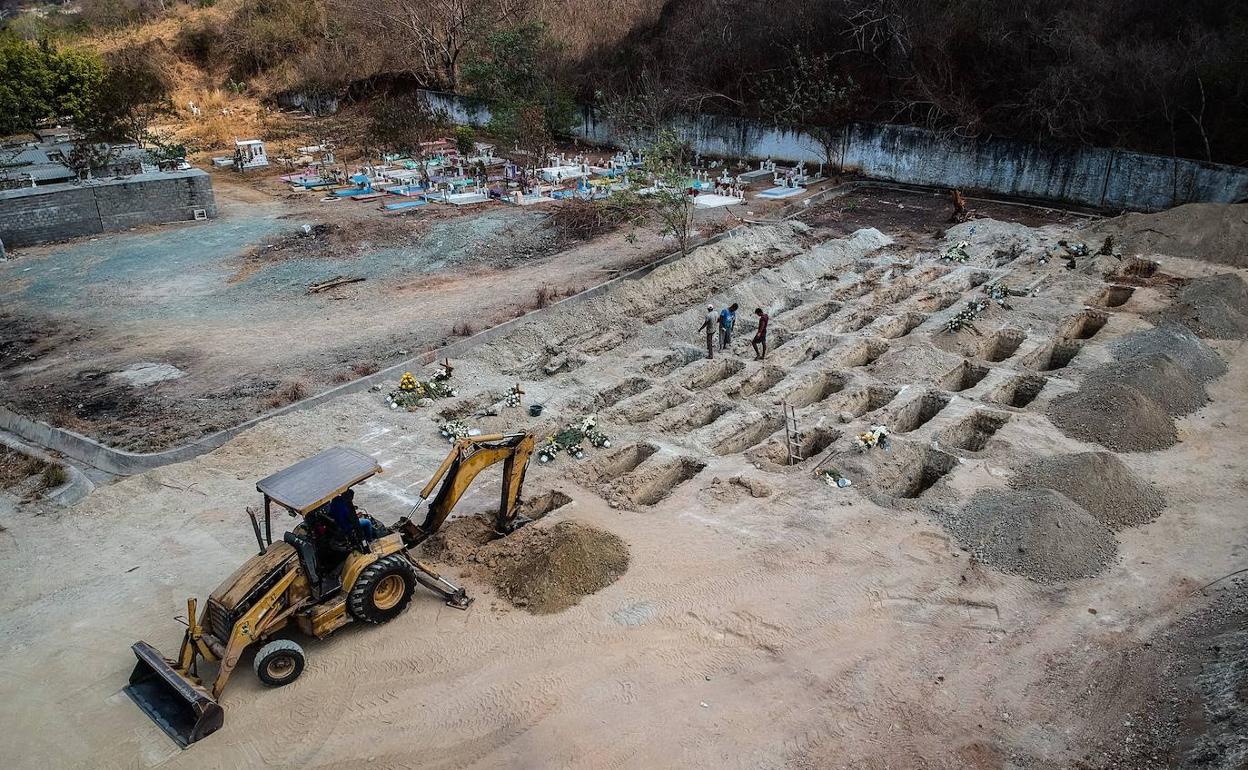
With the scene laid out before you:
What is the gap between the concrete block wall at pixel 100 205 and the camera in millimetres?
24312

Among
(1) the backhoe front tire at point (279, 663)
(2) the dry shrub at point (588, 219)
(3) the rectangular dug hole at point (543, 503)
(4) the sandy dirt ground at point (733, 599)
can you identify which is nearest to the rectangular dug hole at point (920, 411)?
(4) the sandy dirt ground at point (733, 599)

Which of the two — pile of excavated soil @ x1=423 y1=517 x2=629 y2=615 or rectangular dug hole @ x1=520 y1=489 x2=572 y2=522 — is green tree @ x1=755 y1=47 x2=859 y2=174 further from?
pile of excavated soil @ x1=423 y1=517 x2=629 y2=615

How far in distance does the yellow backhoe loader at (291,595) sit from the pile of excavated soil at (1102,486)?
826 centimetres

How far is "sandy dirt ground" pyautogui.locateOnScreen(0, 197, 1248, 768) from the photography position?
7.79 meters

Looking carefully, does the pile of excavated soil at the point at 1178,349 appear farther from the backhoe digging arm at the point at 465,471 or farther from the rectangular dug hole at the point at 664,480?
the backhoe digging arm at the point at 465,471

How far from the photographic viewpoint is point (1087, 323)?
693 inches

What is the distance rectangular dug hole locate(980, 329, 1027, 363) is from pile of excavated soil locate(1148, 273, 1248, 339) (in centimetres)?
299

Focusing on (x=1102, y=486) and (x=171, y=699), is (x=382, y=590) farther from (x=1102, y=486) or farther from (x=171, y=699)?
(x=1102, y=486)

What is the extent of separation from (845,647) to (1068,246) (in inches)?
659

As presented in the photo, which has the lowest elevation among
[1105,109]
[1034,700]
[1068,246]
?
[1034,700]

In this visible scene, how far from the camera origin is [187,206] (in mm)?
27609

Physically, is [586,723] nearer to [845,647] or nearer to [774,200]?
[845,647]

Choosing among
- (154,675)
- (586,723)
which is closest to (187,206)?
(154,675)

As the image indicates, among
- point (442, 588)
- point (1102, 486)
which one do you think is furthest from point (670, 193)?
point (442, 588)
